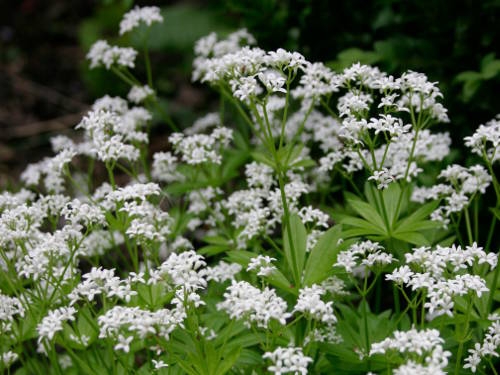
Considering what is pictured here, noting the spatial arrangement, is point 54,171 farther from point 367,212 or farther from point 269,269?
point 367,212

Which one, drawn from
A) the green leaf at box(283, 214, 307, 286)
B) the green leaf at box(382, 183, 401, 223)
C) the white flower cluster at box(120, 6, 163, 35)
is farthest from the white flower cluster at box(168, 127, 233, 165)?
the green leaf at box(382, 183, 401, 223)

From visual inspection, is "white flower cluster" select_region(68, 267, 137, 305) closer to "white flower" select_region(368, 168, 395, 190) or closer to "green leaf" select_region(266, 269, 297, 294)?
"green leaf" select_region(266, 269, 297, 294)

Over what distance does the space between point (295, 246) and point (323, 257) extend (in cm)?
21

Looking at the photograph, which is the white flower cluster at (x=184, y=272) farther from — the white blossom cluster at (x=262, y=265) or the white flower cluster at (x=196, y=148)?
the white flower cluster at (x=196, y=148)

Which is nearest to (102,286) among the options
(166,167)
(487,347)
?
(166,167)

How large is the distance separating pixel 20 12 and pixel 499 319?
1080 centimetres

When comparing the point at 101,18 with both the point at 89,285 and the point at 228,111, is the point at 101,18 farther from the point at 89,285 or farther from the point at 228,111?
the point at 89,285

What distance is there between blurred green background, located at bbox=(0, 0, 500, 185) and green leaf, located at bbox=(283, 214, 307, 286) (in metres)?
1.99

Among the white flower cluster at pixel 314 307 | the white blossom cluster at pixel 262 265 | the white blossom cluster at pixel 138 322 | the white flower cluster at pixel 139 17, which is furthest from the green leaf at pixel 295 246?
the white flower cluster at pixel 139 17

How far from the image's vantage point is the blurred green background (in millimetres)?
5727

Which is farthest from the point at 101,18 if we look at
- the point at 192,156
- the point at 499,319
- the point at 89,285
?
the point at 499,319

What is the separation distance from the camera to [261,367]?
3.70 m

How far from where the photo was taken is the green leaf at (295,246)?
3.63m

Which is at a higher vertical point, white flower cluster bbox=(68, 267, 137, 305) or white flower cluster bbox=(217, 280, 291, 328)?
white flower cluster bbox=(68, 267, 137, 305)
